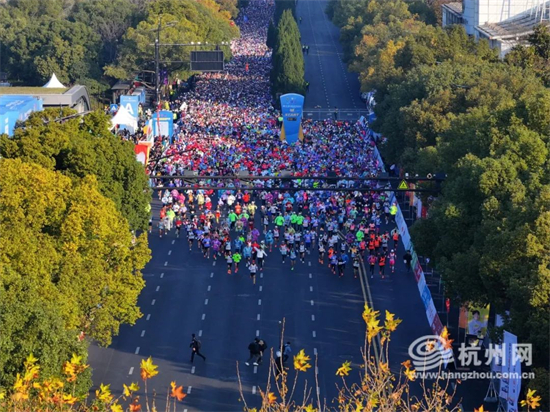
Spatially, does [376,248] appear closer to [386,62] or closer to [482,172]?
[482,172]

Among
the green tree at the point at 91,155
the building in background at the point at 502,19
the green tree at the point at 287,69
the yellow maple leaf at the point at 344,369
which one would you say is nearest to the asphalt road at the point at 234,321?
the green tree at the point at 91,155

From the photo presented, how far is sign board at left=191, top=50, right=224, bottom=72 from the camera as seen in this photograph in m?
72.5

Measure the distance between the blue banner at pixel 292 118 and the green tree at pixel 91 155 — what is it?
96.0ft

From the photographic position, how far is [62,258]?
30891 mm

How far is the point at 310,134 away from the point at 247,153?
947cm

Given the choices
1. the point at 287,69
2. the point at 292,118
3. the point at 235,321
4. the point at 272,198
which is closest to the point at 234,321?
the point at 235,321

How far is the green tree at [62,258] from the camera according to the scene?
26453mm

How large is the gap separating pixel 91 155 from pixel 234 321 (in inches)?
290

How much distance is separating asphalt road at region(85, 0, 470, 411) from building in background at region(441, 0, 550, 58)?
142 feet

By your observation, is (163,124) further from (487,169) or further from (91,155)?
(487,169)

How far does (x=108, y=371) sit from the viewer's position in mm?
31328

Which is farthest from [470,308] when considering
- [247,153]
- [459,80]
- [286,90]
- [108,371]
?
[286,90]

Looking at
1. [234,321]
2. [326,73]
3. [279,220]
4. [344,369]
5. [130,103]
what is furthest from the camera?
[326,73]

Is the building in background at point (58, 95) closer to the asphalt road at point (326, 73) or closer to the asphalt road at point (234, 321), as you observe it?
the asphalt road at point (326, 73)
